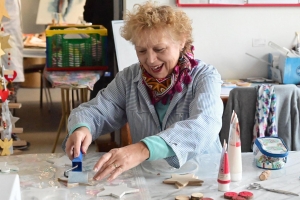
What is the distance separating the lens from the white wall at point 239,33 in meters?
3.53

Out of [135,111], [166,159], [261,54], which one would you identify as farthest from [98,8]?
[166,159]

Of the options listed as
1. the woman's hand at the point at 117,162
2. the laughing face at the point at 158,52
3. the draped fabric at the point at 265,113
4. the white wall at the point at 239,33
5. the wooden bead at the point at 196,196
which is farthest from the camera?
the white wall at the point at 239,33

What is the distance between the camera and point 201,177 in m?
1.67

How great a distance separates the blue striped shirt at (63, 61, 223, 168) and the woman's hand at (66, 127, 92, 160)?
0.07 meters

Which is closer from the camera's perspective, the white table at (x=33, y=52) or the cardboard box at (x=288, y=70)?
the cardboard box at (x=288, y=70)

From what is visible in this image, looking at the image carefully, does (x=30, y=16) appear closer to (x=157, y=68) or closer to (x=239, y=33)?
(x=239, y=33)

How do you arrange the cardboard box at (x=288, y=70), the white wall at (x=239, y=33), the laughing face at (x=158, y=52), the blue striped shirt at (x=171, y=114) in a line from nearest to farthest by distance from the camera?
the blue striped shirt at (x=171, y=114) < the laughing face at (x=158, y=52) < the cardboard box at (x=288, y=70) < the white wall at (x=239, y=33)

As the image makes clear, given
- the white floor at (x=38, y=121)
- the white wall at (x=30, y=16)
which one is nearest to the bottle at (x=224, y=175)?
the white floor at (x=38, y=121)

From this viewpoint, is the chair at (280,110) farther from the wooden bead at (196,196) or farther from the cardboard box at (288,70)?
the wooden bead at (196,196)

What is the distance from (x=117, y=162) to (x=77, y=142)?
223 mm

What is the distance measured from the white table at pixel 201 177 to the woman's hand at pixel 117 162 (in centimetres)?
7

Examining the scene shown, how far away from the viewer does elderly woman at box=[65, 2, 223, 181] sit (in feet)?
5.62

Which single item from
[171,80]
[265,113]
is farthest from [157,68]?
[265,113]

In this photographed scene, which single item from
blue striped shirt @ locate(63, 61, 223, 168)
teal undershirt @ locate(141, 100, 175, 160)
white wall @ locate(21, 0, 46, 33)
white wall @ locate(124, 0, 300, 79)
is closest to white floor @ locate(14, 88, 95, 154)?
white wall @ locate(21, 0, 46, 33)
